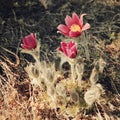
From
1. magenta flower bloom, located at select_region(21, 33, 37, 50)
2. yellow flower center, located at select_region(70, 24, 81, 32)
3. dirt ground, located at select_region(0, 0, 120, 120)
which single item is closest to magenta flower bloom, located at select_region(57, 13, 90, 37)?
yellow flower center, located at select_region(70, 24, 81, 32)

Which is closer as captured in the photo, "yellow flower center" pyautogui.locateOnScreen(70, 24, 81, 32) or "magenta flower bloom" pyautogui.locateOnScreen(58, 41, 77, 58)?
"magenta flower bloom" pyautogui.locateOnScreen(58, 41, 77, 58)

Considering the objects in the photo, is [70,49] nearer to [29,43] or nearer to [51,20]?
[29,43]

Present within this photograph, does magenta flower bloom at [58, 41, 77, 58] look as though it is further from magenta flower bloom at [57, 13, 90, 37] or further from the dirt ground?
the dirt ground

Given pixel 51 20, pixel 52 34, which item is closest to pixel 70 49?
pixel 52 34

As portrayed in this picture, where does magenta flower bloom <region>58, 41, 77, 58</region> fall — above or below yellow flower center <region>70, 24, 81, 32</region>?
below

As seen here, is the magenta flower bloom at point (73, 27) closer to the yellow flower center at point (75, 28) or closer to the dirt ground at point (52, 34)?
the yellow flower center at point (75, 28)

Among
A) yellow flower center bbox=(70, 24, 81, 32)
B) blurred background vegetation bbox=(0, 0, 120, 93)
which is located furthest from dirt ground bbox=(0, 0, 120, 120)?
yellow flower center bbox=(70, 24, 81, 32)

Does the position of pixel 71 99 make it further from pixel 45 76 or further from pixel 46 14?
pixel 46 14

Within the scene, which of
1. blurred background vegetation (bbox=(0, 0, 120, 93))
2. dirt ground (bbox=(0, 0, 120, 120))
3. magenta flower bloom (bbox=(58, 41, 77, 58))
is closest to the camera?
magenta flower bloom (bbox=(58, 41, 77, 58))

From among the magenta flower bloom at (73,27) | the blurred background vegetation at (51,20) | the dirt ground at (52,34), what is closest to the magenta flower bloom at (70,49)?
the magenta flower bloom at (73,27)

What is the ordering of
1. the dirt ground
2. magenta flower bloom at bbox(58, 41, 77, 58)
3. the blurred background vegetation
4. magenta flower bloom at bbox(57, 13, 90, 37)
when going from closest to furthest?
magenta flower bloom at bbox(58, 41, 77, 58) → magenta flower bloom at bbox(57, 13, 90, 37) → the dirt ground → the blurred background vegetation

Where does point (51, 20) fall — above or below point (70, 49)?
above

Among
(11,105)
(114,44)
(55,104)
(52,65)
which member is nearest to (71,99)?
(55,104)
